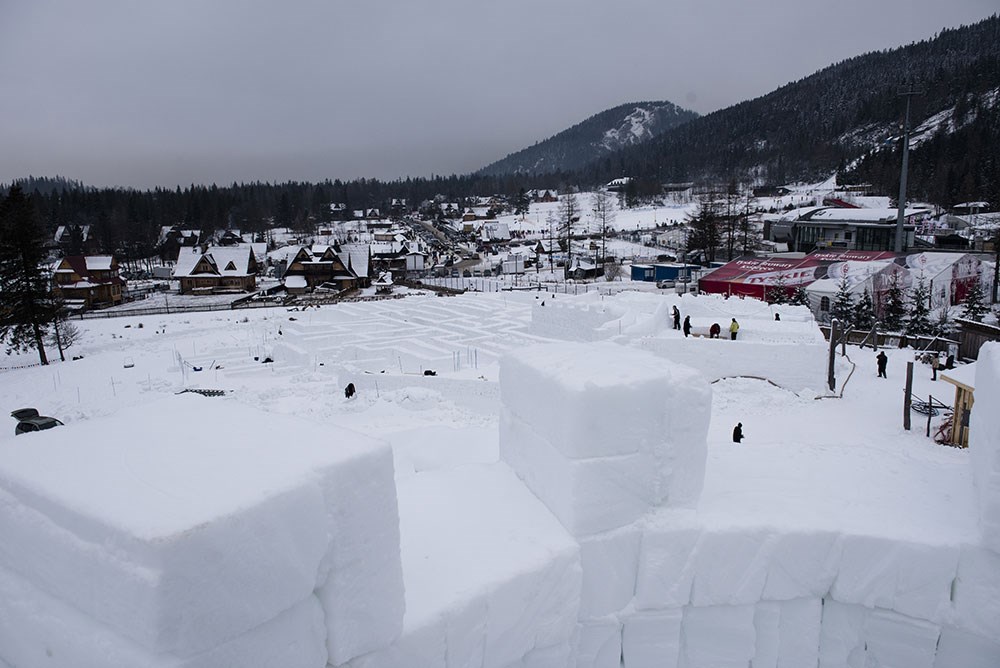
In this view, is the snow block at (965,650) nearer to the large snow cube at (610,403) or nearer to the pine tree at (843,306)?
the large snow cube at (610,403)

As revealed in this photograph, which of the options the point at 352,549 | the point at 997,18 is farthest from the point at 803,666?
the point at 997,18

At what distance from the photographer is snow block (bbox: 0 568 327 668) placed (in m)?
2.14

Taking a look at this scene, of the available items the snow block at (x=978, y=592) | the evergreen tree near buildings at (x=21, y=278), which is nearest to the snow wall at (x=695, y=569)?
the snow block at (x=978, y=592)

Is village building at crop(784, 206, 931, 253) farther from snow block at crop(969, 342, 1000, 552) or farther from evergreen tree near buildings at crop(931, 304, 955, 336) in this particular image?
snow block at crop(969, 342, 1000, 552)

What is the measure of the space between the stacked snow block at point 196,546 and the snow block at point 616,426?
146 centimetres

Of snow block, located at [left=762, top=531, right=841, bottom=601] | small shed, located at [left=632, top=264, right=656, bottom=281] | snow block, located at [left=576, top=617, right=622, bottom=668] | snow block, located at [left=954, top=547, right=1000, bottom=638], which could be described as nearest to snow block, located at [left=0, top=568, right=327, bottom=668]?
snow block, located at [left=576, top=617, right=622, bottom=668]

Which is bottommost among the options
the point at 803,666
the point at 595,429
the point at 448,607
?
the point at 803,666

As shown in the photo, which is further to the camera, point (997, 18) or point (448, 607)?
point (997, 18)

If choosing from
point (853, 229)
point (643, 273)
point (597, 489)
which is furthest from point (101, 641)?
point (853, 229)

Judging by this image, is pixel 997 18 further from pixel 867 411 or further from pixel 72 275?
pixel 72 275

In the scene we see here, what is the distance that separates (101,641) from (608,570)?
2988 mm

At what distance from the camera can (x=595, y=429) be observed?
3863mm

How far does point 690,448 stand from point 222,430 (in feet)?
10.2

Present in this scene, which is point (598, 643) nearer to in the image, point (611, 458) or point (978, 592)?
point (611, 458)
